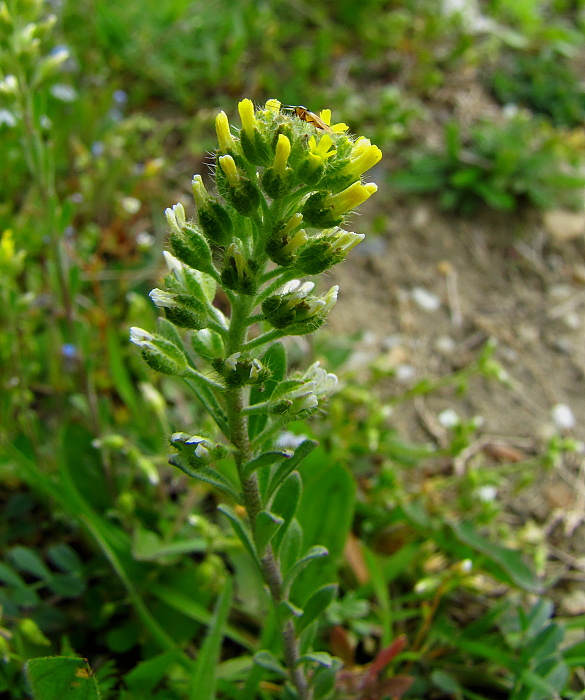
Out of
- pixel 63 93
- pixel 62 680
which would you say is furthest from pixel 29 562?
pixel 63 93

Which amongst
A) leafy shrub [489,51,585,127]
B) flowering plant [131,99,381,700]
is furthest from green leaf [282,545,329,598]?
leafy shrub [489,51,585,127]

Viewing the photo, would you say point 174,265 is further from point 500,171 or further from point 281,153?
point 500,171

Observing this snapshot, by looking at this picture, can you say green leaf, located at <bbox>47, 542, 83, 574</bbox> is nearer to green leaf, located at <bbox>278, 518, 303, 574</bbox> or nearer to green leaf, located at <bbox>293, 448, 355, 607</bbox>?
green leaf, located at <bbox>293, 448, 355, 607</bbox>

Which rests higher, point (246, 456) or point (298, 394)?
point (298, 394)

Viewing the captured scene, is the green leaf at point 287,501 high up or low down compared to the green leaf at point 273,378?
down

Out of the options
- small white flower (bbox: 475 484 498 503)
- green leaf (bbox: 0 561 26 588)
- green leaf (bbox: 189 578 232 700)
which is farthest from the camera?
small white flower (bbox: 475 484 498 503)

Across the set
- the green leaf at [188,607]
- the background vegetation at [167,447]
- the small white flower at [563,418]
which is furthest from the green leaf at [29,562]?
the small white flower at [563,418]

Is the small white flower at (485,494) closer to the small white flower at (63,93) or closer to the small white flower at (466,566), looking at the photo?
the small white flower at (466,566)
